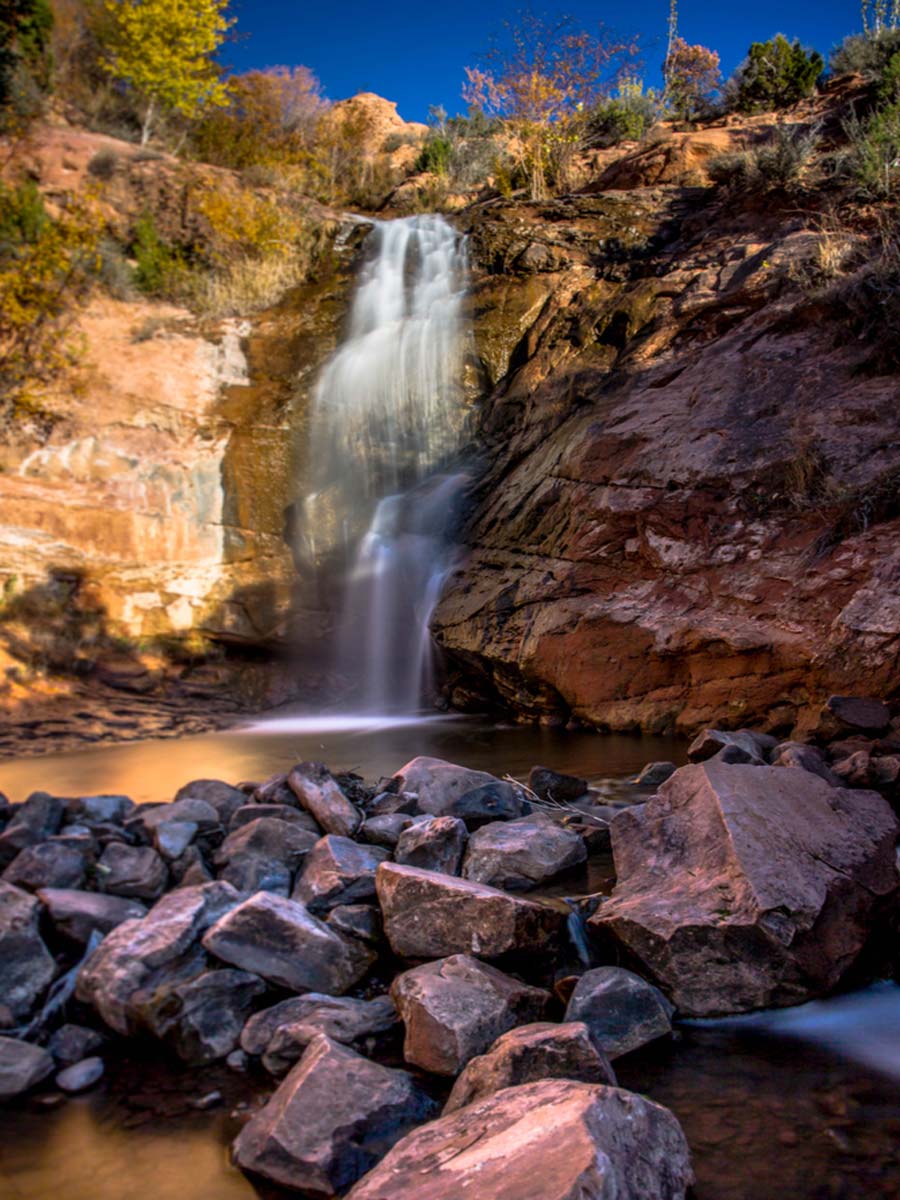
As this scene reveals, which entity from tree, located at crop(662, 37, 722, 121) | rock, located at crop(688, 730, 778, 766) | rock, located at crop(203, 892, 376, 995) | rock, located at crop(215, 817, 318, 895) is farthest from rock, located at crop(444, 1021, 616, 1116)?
tree, located at crop(662, 37, 722, 121)

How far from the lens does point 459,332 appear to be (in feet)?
34.1

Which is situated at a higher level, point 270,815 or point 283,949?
point 270,815

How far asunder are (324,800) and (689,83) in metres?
18.9

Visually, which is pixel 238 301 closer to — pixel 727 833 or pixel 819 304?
pixel 819 304

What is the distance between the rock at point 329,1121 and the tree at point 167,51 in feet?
60.2

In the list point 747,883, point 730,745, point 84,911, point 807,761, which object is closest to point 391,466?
point 730,745

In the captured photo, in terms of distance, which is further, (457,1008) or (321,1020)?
(321,1020)

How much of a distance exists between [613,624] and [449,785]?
2.99 metres

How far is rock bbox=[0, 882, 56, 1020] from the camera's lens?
272 centimetres

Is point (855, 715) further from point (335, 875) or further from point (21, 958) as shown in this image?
point (21, 958)

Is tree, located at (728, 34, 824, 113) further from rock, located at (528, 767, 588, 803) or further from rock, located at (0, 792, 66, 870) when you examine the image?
rock, located at (0, 792, 66, 870)

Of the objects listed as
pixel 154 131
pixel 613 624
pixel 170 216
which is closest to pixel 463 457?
→ pixel 613 624

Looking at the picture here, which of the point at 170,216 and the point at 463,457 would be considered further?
the point at 170,216

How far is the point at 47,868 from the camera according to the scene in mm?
3305
